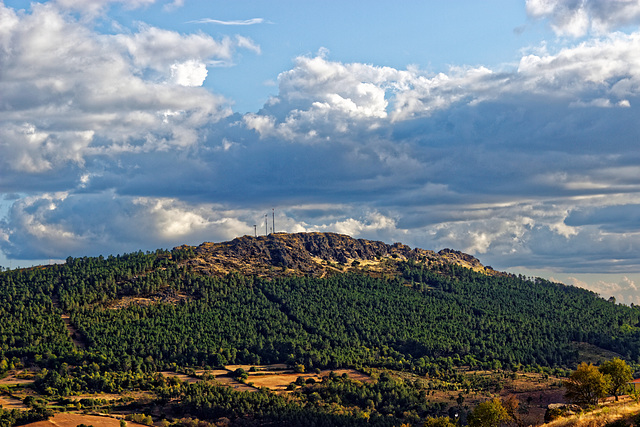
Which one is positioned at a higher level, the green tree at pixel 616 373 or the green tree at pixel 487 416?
the green tree at pixel 616 373

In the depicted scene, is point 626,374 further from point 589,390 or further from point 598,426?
point 598,426

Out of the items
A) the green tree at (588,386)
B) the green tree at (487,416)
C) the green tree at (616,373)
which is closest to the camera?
the green tree at (487,416)

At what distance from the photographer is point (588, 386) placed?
157 meters

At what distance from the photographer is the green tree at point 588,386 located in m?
156

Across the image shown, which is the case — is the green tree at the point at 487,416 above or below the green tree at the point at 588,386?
below

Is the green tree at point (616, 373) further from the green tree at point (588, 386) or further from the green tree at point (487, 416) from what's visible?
the green tree at point (487, 416)

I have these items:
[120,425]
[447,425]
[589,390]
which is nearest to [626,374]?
[589,390]

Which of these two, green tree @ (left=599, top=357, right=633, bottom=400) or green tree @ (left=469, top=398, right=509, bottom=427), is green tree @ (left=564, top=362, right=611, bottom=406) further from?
green tree @ (left=469, top=398, right=509, bottom=427)

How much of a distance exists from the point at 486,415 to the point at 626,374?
145 ft

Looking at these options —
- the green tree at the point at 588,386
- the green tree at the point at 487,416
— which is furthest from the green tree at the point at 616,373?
the green tree at the point at 487,416

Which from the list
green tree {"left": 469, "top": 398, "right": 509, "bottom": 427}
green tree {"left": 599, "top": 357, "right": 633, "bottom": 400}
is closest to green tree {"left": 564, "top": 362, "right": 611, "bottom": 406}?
green tree {"left": 599, "top": 357, "right": 633, "bottom": 400}

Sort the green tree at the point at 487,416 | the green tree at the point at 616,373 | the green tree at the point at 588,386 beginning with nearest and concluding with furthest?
the green tree at the point at 487,416 → the green tree at the point at 588,386 → the green tree at the point at 616,373

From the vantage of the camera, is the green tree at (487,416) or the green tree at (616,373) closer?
the green tree at (487,416)

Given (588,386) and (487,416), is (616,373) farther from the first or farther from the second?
(487,416)
